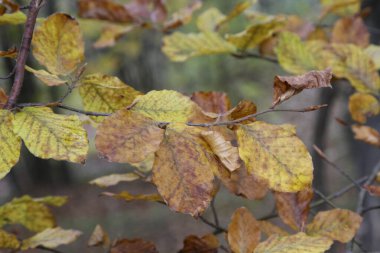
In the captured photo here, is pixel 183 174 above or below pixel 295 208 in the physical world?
above

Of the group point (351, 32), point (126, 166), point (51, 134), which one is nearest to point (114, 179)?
point (51, 134)

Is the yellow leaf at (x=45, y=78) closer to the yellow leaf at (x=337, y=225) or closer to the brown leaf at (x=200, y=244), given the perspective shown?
the brown leaf at (x=200, y=244)

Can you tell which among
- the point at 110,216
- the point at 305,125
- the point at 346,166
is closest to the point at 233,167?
the point at 110,216

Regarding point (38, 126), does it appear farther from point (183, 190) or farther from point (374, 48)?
point (374, 48)

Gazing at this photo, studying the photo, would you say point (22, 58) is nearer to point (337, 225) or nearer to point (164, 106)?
point (164, 106)

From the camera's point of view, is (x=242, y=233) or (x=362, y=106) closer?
(x=242, y=233)

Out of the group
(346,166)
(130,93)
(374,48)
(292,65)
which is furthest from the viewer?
(346,166)
